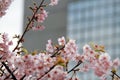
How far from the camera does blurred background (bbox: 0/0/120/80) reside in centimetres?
5422

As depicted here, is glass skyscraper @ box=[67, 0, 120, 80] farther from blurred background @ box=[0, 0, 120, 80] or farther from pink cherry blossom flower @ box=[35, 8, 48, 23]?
pink cherry blossom flower @ box=[35, 8, 48, 23]

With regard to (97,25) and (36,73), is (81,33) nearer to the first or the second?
(97,25)

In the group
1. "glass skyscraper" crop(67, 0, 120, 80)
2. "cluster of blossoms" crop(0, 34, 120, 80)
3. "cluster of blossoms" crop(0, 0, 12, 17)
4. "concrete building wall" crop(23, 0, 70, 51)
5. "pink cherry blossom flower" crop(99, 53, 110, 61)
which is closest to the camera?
"cluster of blossoms" crop(0, 34, 120, 80)

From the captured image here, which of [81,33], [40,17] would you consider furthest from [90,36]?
[40,17]

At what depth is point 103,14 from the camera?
55656mm

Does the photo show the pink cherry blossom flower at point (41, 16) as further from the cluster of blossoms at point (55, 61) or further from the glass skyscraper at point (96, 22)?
the glass skyscraper at point (96, 22)

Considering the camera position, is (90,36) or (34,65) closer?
(34,65)

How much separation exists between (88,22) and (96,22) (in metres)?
1.05

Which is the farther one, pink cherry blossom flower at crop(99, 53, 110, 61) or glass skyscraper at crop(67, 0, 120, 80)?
glass skyscraper at crop(67, 0, 120, 80)

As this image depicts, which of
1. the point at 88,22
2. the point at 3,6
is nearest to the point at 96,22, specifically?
the point at 88,22

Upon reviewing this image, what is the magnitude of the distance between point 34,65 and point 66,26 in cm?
5481

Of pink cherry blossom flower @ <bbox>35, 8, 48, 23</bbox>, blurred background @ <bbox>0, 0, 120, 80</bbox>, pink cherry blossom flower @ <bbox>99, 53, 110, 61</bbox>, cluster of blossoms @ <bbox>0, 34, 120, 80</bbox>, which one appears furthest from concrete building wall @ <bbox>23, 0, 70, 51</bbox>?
pink cherry blossom flower @ <bbox>99, 53, 110, 61</bbox>

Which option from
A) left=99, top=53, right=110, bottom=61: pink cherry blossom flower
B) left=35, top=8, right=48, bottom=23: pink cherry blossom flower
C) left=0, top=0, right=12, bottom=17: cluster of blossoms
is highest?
left=0, top=0, right=12, bottom=17: cluster of blossoms

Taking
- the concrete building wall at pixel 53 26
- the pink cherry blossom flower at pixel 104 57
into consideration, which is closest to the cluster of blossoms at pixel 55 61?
the pink cherry blossom flower at pixel 104 57
